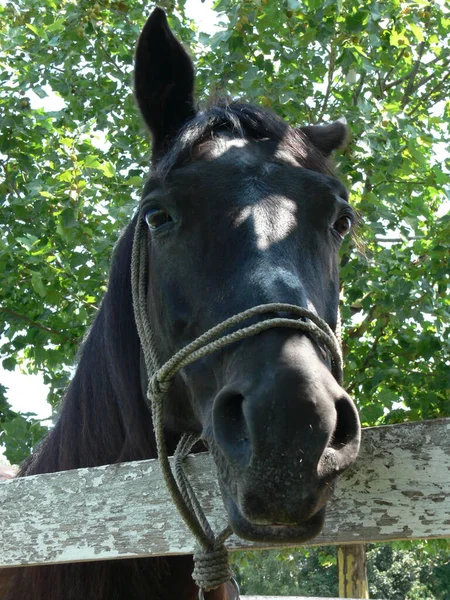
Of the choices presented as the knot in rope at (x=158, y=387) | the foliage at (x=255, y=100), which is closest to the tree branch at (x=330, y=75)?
the foliage at (x=255, y=100)

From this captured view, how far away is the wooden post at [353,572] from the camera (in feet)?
22.5

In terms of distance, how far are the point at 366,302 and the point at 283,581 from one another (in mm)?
27202

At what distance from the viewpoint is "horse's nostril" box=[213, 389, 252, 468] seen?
4.69 feet

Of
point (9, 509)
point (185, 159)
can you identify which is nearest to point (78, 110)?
point (185, 159)

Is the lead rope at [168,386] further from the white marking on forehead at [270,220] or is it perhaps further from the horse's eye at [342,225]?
the horse's eye at [342,225]

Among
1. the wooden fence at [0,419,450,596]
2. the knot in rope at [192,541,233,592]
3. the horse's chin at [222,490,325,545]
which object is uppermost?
the wooden fence at [0,419,450,596]

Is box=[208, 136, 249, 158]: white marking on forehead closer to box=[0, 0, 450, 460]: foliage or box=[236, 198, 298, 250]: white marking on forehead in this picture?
box=[236, 198, 298, 250]: white marking on forehead

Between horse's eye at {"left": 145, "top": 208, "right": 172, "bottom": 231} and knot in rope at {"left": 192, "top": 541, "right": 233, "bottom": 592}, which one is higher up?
horse's eye at {"left": 145, "top": 208, "right": 172, "bottom": 231}

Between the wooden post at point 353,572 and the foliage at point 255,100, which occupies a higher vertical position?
the foliage at point 255,100

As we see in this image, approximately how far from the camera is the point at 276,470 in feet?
4.42

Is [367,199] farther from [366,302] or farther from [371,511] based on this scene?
[371,511]

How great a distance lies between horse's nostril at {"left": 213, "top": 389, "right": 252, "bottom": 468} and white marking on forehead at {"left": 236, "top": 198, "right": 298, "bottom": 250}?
460mm

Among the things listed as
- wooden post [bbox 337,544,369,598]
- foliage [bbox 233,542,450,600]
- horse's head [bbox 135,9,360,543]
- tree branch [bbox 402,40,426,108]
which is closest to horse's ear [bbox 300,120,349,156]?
horse's head [bbox 135,9,360,543]

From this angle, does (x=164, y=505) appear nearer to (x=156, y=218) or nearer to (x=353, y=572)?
(x=156, y=218)
